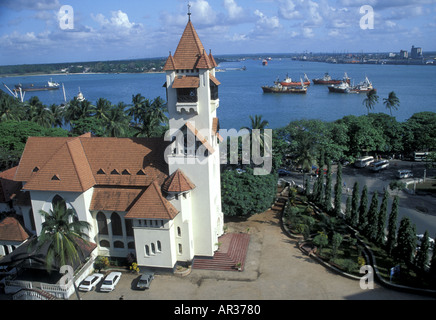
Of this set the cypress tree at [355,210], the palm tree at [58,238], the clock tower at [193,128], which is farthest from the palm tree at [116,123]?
the cypress tree at [355,210]

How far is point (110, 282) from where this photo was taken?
27469mm

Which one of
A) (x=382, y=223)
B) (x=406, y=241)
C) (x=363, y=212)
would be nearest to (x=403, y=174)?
(x=363, y=212)

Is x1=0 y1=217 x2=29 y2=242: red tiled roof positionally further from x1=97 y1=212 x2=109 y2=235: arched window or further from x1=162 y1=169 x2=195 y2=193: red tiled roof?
x1=162 y1=169 x2=195 y2=193: red tiled roof

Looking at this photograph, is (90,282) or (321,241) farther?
(321,241)

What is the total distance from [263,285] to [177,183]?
10514 mm

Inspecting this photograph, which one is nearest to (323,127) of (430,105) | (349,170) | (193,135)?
(349,170)

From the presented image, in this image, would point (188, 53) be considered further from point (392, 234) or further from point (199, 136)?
point (392, 234)

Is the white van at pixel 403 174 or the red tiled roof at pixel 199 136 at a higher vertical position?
the red tiled roof at pixel 199 136

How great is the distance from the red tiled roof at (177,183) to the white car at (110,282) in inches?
310

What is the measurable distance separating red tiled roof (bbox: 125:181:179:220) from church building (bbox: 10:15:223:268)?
0.08 m

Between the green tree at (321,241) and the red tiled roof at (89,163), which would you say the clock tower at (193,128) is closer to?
the red tiled roof at (89,163)

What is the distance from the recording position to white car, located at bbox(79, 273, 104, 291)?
27.5m

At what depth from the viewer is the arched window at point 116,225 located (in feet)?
100

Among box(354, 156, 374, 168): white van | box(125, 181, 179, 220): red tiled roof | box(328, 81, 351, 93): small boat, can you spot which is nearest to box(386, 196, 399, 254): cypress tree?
box(125, 181, 179, 220): red tiled roof
